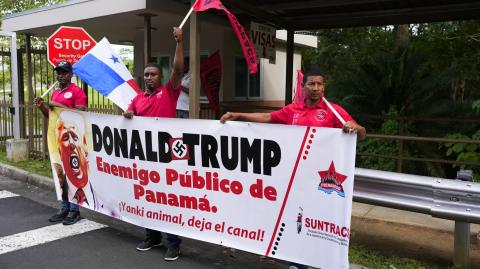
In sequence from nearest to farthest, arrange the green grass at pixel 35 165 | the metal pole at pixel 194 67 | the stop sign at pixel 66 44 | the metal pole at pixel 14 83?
the metal pole at pixel 194 67 < the stop sign at pixel 66 44 < the green grass at pixel 35 165 < the metal pole at pixel 14 83

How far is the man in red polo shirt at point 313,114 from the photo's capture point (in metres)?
3.30

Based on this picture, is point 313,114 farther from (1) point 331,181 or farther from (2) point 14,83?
(2) point 14,83

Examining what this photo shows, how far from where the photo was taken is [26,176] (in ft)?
25.1

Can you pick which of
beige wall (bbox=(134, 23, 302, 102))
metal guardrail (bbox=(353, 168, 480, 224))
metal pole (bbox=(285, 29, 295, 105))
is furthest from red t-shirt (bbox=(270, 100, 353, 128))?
beige wall (bbox=(134, 23, 302, 102))

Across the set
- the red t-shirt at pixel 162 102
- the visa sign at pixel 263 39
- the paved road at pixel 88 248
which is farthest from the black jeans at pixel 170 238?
the visa sign at pixel 263 39

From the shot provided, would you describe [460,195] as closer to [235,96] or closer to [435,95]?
[435,95]

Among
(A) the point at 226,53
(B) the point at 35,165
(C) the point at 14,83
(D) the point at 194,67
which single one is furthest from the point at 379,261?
(C) the point at 14,83

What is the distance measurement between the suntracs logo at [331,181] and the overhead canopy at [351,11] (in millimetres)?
3475

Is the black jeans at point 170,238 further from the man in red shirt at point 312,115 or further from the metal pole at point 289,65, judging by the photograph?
the metal pole at point 289,65

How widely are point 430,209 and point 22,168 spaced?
7220 mm

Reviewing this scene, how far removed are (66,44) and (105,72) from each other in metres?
2.36

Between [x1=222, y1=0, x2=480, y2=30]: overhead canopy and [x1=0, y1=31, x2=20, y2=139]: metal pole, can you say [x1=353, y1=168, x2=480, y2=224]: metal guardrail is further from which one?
[x1=0, y1=31, x2=20, y2=139]: metal pole

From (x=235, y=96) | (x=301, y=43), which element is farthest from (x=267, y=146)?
(x=301, y=43)

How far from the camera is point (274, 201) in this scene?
3609mm
